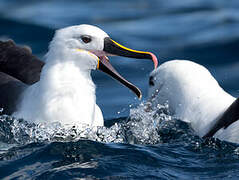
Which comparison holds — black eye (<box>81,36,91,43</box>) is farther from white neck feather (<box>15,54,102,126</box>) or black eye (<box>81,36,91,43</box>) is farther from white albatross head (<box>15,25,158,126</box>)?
white neck feather (<box>15,54,102,126</box>)

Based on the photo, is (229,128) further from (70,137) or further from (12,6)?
(12,6)

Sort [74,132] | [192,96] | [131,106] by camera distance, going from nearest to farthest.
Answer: [74,132], [192,96], [131,106]

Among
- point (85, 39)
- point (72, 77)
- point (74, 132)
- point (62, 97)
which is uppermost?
point (85, 39)

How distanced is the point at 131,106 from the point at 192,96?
4.49 ft

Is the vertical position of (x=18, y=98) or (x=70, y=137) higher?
(x=18, y=98)

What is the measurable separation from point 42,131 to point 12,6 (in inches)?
289

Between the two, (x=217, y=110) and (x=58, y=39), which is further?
(x=217, y=110)

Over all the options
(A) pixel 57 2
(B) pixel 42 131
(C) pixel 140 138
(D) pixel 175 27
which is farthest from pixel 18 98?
(A) pixel 57 2

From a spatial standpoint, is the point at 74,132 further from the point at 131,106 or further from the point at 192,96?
the point at 131,106

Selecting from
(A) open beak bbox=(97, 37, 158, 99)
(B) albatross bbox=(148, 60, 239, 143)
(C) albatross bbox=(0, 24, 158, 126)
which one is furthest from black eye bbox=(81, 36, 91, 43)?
Answer: (B) albatross bbox=(148, 60, 239, 143)

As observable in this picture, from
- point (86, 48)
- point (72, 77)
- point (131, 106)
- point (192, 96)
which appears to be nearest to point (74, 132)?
point (72, 77)

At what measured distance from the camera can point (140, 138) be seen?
629 centimetres

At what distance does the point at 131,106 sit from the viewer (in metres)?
8.35

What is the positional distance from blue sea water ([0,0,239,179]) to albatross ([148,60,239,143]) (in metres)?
0.13
